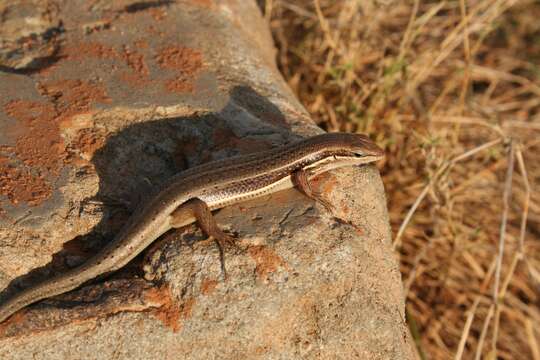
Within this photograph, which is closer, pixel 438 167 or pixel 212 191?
pixel 212 191

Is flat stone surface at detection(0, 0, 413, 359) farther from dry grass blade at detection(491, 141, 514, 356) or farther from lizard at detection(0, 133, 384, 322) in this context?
dry grass blade at detection(491, 141, 514, 356)

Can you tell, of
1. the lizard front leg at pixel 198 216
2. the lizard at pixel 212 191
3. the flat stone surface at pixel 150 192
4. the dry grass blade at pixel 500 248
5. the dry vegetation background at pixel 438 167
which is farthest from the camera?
the dry vegetation background at pixel 438 167

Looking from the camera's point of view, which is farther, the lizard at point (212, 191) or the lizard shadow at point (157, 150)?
the lizard shadow at point (157, 150)

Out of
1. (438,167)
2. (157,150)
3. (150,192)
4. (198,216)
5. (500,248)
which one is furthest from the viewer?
(438,167)

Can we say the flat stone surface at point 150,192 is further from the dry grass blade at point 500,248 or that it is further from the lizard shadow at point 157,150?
the dry grass blade at point 500,248

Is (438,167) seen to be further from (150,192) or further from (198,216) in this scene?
(150,192)

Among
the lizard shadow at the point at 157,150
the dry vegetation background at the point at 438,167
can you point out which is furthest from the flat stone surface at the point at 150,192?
the dry vegetation background at the point at 438,167

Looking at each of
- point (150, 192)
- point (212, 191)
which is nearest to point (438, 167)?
point (212, 191)

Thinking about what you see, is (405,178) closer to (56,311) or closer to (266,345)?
(266,345)
